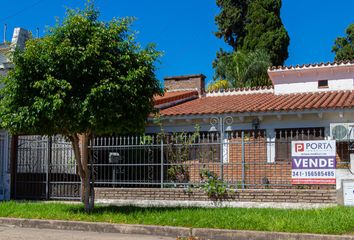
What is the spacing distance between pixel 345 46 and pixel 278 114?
2827 centimetres

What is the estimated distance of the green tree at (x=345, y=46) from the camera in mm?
39062

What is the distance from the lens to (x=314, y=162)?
11.7 metres

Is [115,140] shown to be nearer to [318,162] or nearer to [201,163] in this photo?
[201,163]

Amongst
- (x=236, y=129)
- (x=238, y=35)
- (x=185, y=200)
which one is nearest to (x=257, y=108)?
(x=236, y=129)

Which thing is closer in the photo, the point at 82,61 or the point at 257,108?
the point at 82,61

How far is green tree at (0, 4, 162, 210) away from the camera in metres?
10.1

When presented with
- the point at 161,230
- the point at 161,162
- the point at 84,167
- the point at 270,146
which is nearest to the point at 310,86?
the point at 270,146

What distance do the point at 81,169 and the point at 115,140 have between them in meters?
2.78

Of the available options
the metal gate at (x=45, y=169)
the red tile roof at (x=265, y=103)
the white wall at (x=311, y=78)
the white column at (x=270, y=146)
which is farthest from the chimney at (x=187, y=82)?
the metal gate at (x=45, y=169)

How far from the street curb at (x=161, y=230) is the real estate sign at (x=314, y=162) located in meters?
3.44

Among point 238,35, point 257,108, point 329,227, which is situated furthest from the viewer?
point 238,35

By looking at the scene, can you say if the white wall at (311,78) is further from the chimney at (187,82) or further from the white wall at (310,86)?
the chimney at (187,82)

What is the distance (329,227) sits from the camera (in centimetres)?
859

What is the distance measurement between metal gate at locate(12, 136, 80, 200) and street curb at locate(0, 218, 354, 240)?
10.8 ft
